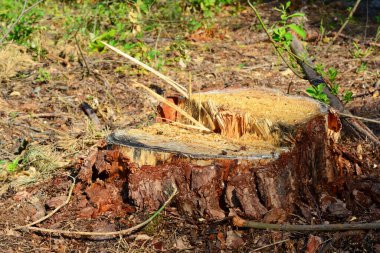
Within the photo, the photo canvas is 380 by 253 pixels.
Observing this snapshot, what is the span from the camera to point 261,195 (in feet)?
9.96

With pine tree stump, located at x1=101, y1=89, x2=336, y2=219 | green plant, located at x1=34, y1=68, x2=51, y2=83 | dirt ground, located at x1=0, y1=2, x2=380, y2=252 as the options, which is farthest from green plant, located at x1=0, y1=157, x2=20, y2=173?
green plant, located at x1=34, y1=68, x2=51, y2=83

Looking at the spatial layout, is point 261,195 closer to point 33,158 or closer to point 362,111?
point 33,158

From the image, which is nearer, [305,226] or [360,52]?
[305,226]

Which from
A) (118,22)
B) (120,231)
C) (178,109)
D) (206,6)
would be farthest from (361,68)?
(120,231)

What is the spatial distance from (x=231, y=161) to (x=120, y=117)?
2177 millimetres

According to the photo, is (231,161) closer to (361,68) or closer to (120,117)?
(120,117)

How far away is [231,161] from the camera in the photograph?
301 centimetres

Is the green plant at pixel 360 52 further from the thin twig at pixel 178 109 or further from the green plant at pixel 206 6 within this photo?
the thin twig at pixel 178 109

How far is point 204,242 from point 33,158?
1.64 m

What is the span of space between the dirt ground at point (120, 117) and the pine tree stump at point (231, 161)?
0.37 feet

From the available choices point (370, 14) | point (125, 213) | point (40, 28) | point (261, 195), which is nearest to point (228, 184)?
point (261, 195)

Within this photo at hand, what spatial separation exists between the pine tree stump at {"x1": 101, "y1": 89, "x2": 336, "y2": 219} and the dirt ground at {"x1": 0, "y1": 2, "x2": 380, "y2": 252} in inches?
4.4

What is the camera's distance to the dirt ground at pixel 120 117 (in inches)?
118

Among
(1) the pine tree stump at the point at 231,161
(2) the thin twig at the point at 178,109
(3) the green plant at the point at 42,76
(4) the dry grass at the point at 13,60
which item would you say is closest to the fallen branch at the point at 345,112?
(1) the pine tree stump at the point at 231,161
